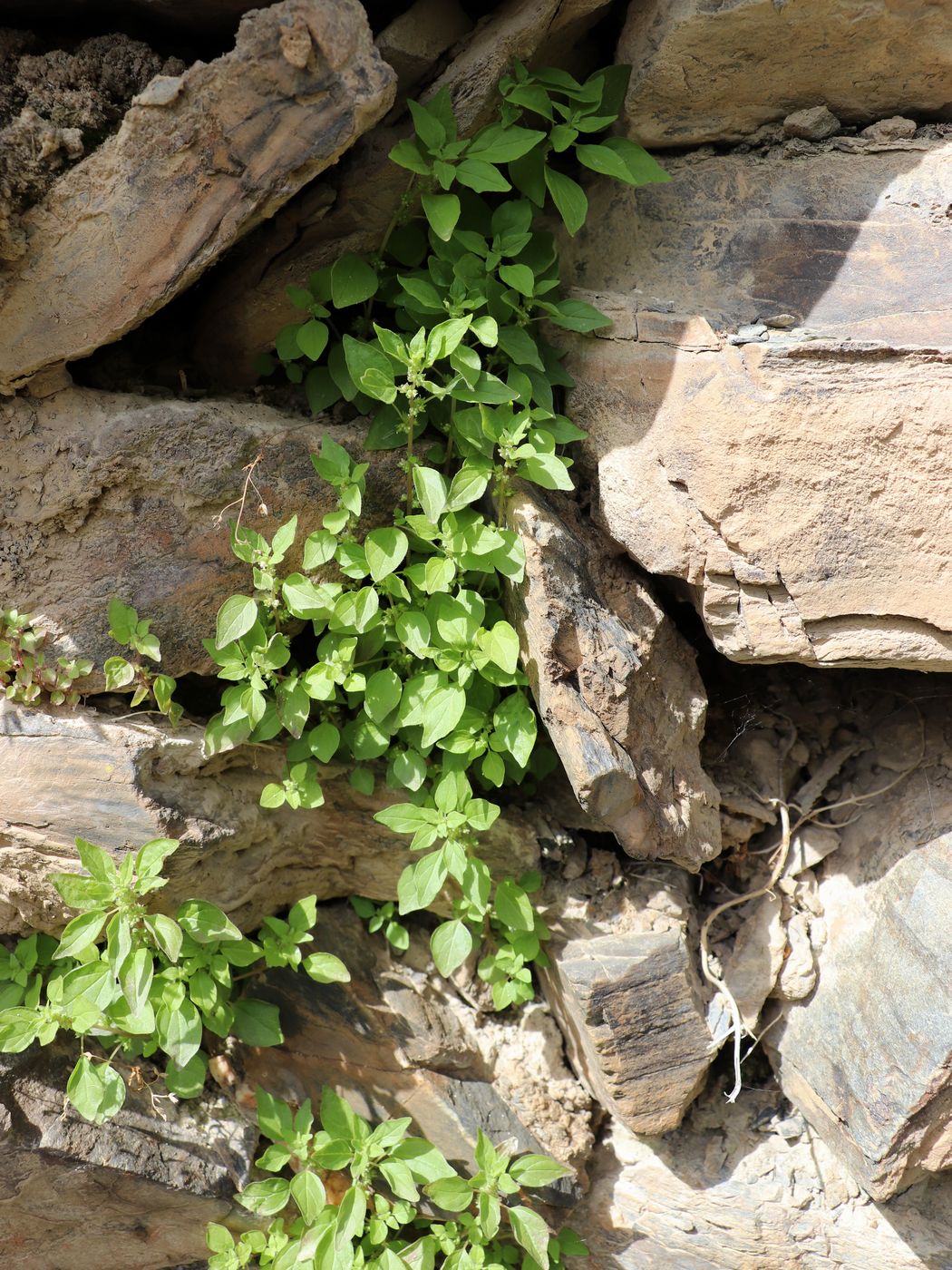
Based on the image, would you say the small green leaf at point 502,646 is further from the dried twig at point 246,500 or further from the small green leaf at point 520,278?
the small green leaf at point 520,278

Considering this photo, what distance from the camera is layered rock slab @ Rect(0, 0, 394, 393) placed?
220 centimetres

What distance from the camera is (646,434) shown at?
273cm

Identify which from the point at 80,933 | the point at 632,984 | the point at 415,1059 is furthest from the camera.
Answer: the point at 415,1059

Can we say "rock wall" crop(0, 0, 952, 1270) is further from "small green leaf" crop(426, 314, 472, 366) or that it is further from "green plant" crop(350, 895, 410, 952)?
"small green leaf" crop(426, 314, 472, 366)

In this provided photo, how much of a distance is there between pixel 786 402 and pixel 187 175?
162 centimetres

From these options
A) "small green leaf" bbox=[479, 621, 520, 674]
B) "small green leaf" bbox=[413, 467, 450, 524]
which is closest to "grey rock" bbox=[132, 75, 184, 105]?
"small green leaf" bbox=[413, 467, 450, 524]

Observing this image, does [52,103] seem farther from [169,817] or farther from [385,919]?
[385,919]

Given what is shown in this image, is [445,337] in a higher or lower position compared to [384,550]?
higher

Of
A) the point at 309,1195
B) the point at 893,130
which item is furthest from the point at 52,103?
the point at 309,1195

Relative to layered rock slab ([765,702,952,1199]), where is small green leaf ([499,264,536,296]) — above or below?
above

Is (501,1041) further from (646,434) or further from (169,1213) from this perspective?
(646,434)

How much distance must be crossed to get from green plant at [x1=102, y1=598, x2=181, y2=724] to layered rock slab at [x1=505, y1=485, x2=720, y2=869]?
101 centimetres

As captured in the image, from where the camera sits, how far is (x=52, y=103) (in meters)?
2.35

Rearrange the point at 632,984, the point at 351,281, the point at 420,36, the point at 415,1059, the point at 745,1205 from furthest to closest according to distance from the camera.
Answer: the point at 415,1059 < the point at 745,1205 < the point at 632,984 < the point at 351,281 < the point at 420,36
